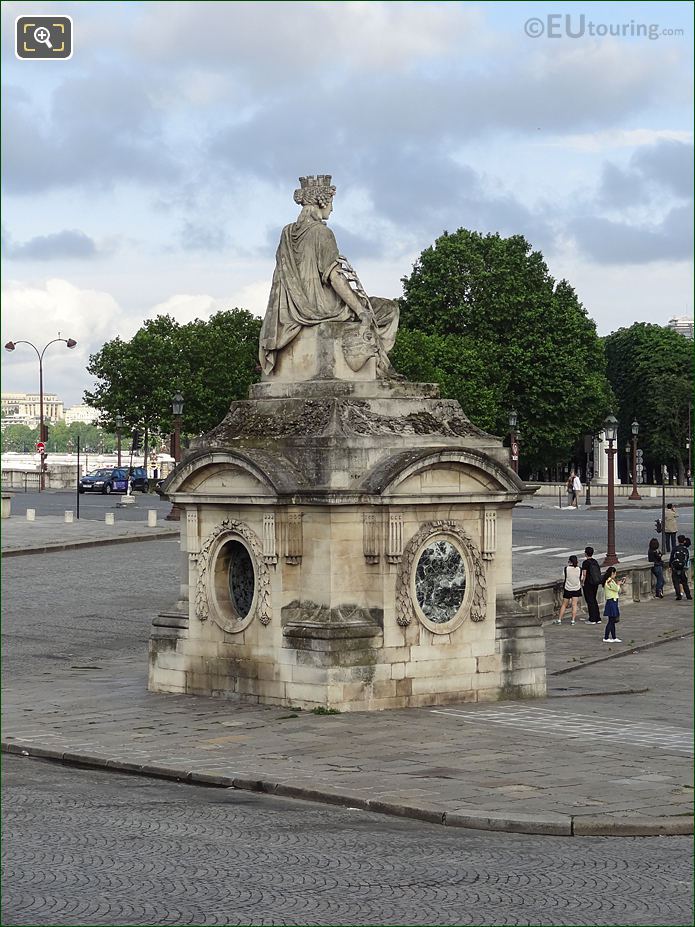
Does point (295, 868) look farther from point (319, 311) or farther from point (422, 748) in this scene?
point (319, 311)

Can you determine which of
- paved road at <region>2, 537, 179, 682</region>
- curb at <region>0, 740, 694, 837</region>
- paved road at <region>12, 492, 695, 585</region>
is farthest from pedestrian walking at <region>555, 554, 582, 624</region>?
curb at <region>0, 740, 694, 837</region>

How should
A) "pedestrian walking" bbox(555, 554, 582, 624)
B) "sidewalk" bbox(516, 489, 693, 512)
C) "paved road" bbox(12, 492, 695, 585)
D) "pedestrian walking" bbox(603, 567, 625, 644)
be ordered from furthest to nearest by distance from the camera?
1. "sidewalk" bbox(516, 489, 693, 512)
2. "paved road" bbox(12, 492, 695, 585)
3. "pedestrian walking" bbox(555, 554, 582, 624)
4. "pedestrian walking" bbox(603, 567, 625, 644)

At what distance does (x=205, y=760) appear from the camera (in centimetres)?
1722

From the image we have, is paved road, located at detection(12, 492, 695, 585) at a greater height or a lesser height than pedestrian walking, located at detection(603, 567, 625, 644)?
greater

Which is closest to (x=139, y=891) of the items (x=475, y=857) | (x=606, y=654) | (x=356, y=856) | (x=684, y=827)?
(x=356, y=856)

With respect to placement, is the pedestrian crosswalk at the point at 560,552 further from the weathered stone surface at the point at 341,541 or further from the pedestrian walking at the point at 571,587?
the weathered stone surface at the point at 341,541

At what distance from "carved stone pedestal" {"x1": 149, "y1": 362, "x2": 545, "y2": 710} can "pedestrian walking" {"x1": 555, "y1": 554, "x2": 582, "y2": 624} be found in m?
10.4

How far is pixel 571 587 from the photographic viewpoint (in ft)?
110

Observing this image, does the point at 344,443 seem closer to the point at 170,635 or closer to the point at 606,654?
the point at 170,635

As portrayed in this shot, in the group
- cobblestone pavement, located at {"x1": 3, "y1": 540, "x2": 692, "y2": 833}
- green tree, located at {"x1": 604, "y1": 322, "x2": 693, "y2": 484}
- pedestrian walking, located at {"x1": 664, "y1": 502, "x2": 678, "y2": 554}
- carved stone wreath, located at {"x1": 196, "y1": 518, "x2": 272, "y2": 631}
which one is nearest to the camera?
cobblestone pavement, located at {"x1": 3, "y1": 540, "x2": 692, "y2": 833}

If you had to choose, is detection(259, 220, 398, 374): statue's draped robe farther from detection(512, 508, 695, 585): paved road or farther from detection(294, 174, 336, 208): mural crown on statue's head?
detection(512, 508, 695, 585): paved road

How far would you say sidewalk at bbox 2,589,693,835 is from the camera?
1482 cm

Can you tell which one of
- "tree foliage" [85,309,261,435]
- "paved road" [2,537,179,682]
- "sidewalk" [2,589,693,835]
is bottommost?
"sidewalk" [2,589,693,835]

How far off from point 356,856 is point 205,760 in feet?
15.3
